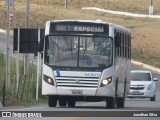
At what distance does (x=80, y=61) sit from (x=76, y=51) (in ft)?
1.20

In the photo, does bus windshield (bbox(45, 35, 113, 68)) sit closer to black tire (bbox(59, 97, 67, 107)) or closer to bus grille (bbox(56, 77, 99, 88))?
bus grille (bbox(56, 77, 99, 88))

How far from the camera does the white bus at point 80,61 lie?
2728cm

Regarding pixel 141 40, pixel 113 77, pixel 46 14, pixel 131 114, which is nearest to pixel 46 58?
pixel 113 77

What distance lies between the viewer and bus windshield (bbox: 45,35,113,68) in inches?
1083

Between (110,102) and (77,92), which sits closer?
(77,92)

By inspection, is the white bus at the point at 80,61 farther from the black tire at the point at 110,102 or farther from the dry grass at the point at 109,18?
the dry grass at the point at 109,18

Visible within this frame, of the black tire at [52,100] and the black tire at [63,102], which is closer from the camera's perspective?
the black tire at [52,100]

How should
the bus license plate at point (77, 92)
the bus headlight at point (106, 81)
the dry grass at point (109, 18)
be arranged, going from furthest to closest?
the dry grass at point (109, 18)
the bus headlight at point (106, 81)
the bus license plate at point (77, 92)

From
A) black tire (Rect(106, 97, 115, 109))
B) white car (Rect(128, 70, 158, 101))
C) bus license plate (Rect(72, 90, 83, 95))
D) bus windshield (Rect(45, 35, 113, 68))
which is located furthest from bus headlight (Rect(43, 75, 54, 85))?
white car (Rect(128, 70, 158, 101))

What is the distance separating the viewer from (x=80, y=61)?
90.3 ft

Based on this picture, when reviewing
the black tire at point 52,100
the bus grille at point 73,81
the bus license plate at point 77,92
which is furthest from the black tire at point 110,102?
the black tire at point 52,100

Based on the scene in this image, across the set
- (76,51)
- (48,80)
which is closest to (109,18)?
(76,51)

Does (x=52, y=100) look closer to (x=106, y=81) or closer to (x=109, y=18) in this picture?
(x=106, y=81)

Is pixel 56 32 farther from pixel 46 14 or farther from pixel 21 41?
pixel 46 14
